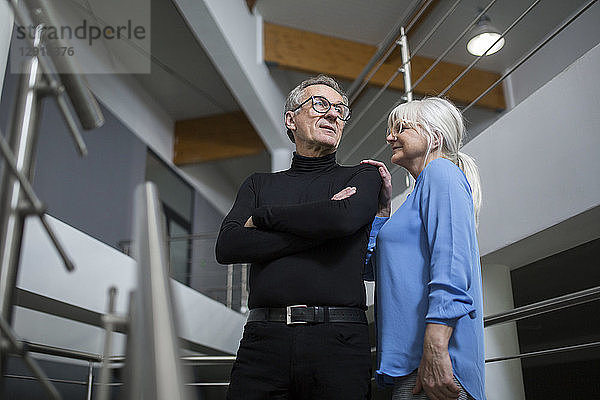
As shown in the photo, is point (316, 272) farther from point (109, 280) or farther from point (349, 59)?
point (349, 59)

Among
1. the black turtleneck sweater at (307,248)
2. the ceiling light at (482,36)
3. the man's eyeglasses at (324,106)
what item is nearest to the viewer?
the black turtleneck sweater at (307,248)

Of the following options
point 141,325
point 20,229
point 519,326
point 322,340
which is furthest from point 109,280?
point 141,325

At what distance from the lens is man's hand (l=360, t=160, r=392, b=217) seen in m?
1.26

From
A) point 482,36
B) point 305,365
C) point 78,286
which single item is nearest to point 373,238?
point 305,365

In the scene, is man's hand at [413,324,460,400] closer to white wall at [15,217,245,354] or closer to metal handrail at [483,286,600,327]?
metal handrail at [483,286,600,327]

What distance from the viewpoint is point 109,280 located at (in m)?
2.83

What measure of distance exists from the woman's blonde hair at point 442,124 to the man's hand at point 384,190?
0.09 m

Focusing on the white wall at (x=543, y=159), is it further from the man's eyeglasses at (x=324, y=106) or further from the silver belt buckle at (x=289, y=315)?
the silver belt buckle at (x=289, y=315)

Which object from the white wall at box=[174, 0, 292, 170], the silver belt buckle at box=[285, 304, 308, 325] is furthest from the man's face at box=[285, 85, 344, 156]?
the white wall at box=[174, 0, 292, 170]

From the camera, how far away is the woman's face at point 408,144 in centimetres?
119

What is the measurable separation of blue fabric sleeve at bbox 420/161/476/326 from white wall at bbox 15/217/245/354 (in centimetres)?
72

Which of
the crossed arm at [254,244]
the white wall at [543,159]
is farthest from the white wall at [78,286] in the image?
the white wall at [543,159]

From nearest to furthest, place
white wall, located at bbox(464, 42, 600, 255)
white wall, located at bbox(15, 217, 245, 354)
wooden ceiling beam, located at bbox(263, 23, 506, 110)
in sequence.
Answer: white wall, located at bbox(464, 42, 600, 255) → white wall, located at bbox(15, 217, 245, 354) → wooden ceiling beam, located at bbox(263, 23, 506, 110)

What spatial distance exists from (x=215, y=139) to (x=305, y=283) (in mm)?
4558
